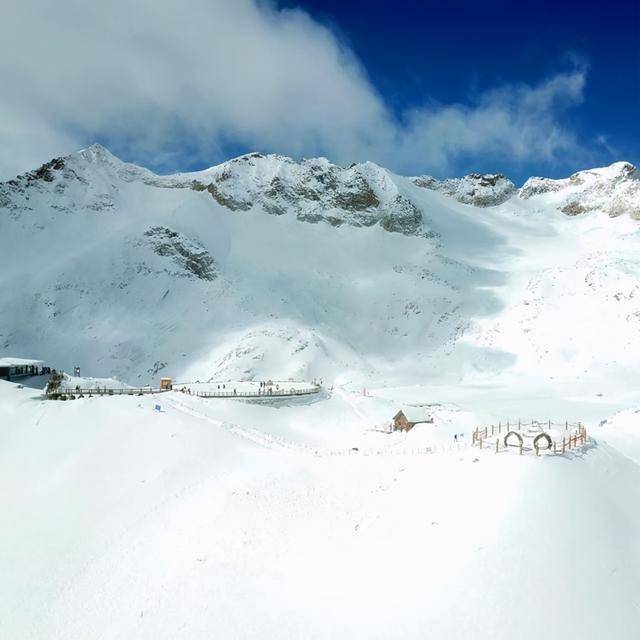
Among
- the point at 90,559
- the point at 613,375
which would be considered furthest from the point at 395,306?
the point at 90,559

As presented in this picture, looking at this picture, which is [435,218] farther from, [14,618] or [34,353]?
[14,618]

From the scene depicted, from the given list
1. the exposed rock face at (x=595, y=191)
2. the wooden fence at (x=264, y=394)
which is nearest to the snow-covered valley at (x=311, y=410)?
the wooden fence at (x=264, y=394)

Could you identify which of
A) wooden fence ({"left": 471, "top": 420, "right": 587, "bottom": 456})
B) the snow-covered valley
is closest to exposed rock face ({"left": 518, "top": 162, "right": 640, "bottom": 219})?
the snow-covered valley

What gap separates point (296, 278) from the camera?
103 metres

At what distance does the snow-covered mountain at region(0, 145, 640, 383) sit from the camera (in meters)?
79.5

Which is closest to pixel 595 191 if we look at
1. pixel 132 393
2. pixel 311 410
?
pixel 311 410

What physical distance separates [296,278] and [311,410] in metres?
54.2

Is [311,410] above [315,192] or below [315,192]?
below

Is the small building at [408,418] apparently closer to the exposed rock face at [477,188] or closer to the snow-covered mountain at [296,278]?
the snow-covered mountain at [296,278]

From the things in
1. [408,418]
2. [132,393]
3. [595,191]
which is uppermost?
[595,191]

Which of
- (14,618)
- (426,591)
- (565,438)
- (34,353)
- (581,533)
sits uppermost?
(34,353)

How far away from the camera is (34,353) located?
80.2 metres

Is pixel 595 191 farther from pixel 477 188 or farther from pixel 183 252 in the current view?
pixel 183 252

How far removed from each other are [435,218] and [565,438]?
120539 millimetres
